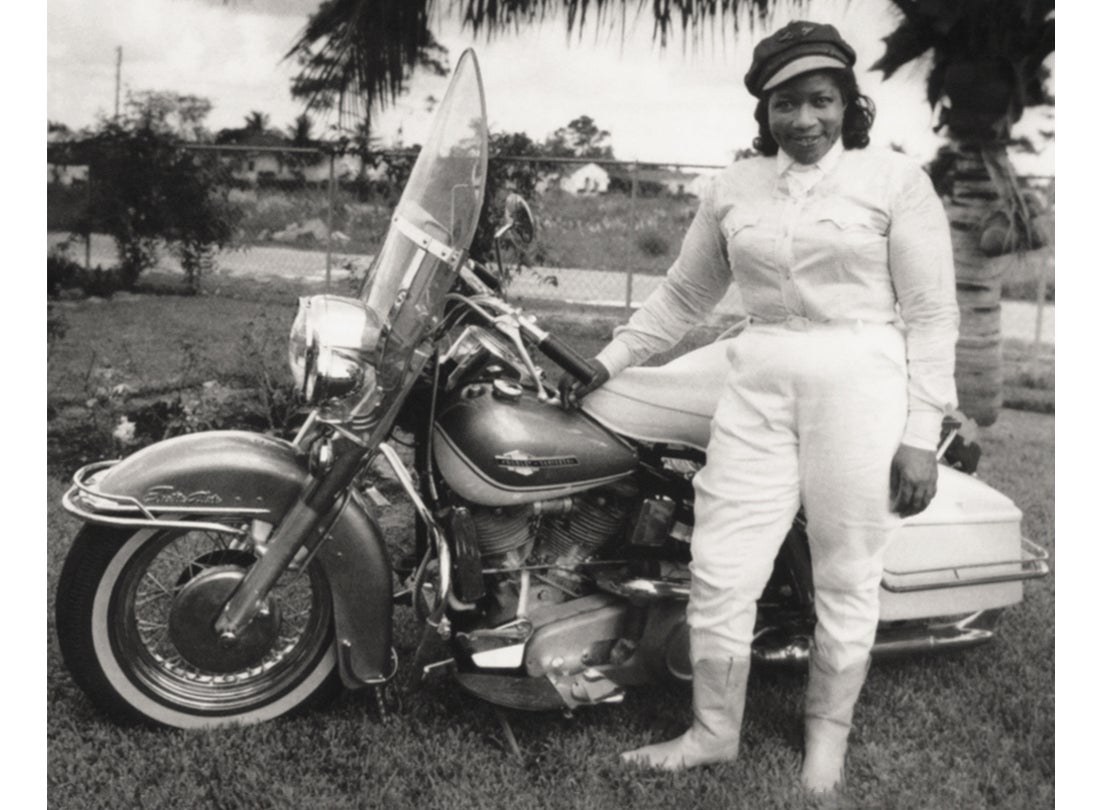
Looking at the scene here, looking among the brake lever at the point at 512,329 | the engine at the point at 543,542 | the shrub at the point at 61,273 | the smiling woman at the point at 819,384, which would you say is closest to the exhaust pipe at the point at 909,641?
the smiling woman at the point at 819,384

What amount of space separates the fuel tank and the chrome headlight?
25cm

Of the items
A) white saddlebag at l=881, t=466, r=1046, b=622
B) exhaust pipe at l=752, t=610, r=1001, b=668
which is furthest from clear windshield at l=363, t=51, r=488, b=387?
white saddlebag at l=881, t=466, r=1046, b=622

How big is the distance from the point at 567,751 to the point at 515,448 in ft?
2.44

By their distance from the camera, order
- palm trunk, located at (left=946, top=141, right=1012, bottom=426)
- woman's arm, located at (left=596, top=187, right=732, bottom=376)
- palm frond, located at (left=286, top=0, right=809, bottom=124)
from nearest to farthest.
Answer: woman's arm, located at (left=596, top=187, right=732, bottom=376) < palm frond, located at (left=286, top=0, right=809, bottom=124) < palm trunk, located at (left=946, top=141, right=1012, bottom=426)

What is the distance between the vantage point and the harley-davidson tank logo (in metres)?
2.31

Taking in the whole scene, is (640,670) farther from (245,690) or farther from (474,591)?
(245,690)

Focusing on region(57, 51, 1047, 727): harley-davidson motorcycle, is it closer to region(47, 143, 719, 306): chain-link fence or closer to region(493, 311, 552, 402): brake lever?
region(493, 311, 552, 402): brake lever

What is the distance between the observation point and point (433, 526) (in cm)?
245

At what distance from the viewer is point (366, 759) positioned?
8.03ft

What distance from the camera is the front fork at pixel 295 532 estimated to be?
2.37 meters

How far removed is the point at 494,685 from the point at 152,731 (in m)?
0.81

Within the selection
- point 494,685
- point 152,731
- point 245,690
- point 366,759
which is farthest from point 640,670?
point 152,731

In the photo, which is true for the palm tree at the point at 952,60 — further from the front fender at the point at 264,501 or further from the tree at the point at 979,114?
the front fender at the point at 264,501

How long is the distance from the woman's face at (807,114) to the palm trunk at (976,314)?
1.51 m
